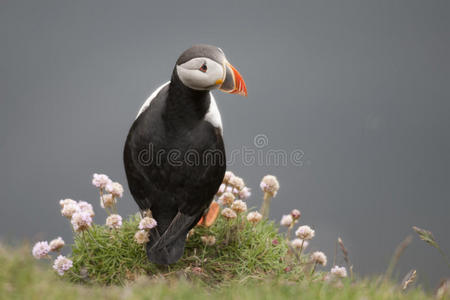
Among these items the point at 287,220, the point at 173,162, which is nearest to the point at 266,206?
the point at 287,220

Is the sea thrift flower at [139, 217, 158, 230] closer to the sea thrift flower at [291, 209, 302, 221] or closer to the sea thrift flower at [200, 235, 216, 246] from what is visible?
the sea thrift flower at [200, 235, 216, 246]

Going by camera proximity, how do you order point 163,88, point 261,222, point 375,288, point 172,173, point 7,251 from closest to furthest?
point 375,288 → point 7,251 → point 172,173 → point 163,88 → point 261,222

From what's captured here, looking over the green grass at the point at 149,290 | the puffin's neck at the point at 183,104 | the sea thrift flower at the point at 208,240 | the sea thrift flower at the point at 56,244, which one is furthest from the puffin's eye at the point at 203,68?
the sea thrift flower at the point at 56,244

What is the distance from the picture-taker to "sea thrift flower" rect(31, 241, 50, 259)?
13.8ft

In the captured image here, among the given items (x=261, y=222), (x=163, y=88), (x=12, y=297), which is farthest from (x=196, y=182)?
(x=12, y=297)

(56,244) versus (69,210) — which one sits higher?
(69,210)

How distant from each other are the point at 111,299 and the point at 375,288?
1844 mm

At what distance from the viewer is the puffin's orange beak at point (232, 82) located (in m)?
3.80

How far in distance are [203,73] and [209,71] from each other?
57 millimetres

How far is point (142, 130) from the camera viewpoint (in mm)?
4223

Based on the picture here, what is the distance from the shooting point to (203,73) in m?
3.78

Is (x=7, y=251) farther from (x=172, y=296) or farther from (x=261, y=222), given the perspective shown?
(x=261, y=222)

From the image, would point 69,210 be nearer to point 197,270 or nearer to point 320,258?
point 197,270

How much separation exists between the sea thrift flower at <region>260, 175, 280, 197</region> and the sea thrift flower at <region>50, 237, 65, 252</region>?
7.25ft
